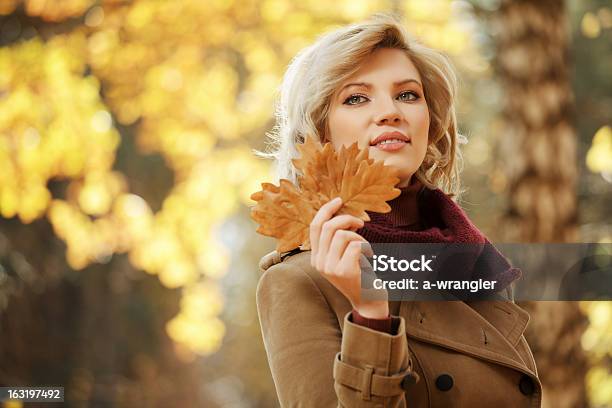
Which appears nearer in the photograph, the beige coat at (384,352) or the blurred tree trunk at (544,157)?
the beige coat at (384,352)

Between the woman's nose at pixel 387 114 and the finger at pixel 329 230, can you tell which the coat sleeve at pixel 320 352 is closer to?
the finger at pixel 329 230

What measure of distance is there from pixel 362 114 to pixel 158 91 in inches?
165

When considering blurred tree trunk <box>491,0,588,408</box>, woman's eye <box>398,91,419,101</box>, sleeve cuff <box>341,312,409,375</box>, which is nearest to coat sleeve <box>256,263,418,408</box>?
sleeve cuff <box>341,312,409,375</box>

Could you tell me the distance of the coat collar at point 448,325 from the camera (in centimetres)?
179

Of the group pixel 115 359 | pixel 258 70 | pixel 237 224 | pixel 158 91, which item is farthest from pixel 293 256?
pixel 237 224

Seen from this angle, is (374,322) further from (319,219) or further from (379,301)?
(319,219)

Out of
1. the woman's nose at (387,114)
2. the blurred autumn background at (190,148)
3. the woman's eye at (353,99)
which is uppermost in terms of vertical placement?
the woman's eye at (353,99)

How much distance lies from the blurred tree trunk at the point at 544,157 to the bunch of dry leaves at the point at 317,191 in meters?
2.40

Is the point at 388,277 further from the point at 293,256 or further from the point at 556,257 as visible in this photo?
the point at 556,257

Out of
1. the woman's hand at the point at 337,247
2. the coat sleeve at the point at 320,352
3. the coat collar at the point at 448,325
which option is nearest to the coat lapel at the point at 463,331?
the coat collar at the point at 448,325

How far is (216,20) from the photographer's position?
589 cm

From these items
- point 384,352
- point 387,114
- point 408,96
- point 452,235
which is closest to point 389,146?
point 387,114

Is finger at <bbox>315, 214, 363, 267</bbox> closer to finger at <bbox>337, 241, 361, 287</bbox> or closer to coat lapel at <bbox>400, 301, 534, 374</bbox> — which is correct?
finger at <bbox>337, 241, 361, 287</bbox>

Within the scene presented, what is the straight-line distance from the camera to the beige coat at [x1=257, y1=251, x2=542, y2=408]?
1490 mm
